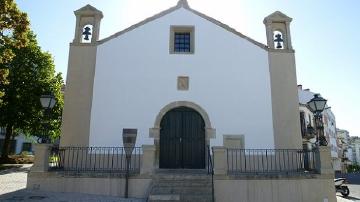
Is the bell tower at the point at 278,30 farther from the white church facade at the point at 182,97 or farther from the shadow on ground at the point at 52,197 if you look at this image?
the shadow on ground at the point at 52,197

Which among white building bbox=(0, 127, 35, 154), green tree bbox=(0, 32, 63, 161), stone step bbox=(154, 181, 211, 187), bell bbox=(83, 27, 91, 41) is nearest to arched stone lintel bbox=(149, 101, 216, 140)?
stone step bbox=(154, 181, 211, 187)

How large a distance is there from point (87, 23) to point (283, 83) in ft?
30.0

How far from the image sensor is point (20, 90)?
20953mm

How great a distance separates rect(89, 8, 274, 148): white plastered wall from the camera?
1297 centimetres

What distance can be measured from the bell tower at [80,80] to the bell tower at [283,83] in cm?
774

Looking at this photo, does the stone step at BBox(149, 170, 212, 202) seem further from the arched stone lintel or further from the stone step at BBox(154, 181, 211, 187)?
the arched stone lintel

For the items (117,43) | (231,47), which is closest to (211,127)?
(231,47)

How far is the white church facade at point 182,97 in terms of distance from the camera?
12.6 meters

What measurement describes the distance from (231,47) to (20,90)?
1478 centimetres

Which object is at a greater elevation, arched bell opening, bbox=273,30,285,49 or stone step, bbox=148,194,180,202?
arched bell opening, bbox=273,30,285,49

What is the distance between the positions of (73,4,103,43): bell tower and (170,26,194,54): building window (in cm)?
337

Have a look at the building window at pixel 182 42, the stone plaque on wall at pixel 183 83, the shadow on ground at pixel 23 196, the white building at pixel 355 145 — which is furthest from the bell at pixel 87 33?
the white building at pixel 355 145

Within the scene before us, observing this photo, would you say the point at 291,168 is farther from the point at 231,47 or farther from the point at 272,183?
the point at 231,47

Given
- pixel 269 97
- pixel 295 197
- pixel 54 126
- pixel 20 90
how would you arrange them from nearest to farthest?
pixel 295 197 → pixel 269 97 → pixel 20 90 → pixel 54 126
